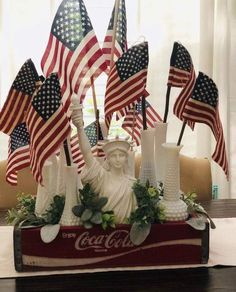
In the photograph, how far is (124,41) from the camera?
146cm

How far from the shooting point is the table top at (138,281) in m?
1.16

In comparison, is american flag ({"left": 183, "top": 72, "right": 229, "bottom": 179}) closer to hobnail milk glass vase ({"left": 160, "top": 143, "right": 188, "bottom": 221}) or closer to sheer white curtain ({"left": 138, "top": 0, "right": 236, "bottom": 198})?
hobnail milk glass vase ({"left": 160, "top": 143, "right": 188, "bottom": 221})

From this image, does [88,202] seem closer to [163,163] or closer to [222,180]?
[163,163]

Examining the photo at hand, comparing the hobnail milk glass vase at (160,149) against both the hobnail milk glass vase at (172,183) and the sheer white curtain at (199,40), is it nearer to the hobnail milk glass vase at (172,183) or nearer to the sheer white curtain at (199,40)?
the hobnail milk glass vase at (172,183)

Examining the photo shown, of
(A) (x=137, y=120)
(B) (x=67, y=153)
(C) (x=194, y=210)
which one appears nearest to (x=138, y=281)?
(C) (x=194, y=210)

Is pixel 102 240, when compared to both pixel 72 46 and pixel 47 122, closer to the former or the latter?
pixel 47 122

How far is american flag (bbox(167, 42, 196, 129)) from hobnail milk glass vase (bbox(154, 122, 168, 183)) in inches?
2.8

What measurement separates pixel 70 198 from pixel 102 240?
0.13 meters

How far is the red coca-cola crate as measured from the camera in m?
1.23

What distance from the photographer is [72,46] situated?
4.37 ft

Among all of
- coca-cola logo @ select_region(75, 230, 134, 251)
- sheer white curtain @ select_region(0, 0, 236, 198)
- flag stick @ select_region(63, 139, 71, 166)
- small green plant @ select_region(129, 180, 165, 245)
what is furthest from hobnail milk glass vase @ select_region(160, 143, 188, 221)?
sheer white curtain @ select_region(0, 0, 236, 198)

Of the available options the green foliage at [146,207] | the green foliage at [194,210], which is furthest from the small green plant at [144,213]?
the green foliage at [194,210]

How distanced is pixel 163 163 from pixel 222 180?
1.38 m

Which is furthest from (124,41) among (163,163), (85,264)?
(85,264)
